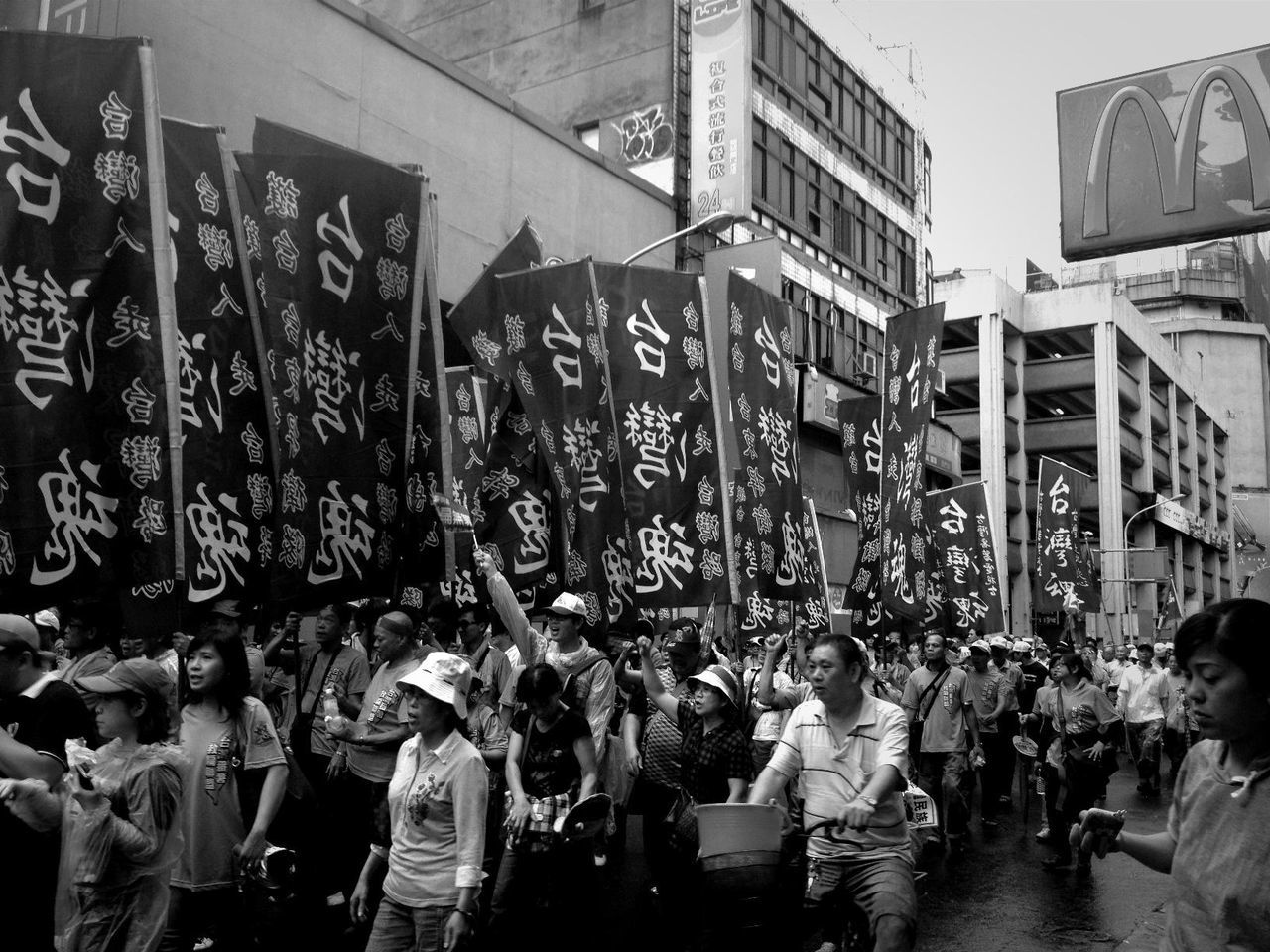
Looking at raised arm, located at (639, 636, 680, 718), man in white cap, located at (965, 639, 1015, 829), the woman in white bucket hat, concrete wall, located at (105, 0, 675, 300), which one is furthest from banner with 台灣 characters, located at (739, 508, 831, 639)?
concrete wall, located at (105, 0, 675, 300)

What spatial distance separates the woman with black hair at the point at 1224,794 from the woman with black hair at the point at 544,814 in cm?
331

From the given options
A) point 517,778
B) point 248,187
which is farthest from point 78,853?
Answer: point 248,187

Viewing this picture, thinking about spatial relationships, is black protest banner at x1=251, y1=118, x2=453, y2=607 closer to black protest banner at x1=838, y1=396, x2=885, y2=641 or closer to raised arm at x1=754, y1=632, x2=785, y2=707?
raised arm at x1=754, y1=632, x2=785, y2=707

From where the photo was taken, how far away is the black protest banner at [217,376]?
7.24 metres

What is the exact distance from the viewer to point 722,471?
1062 centimetres

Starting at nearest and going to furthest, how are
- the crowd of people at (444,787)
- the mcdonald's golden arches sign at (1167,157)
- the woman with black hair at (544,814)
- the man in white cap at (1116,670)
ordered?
the crowd of people at (444,787) → the woman with black hair at (544,814) → the mcdonald's golden arches sign at (1167,157) → the man in white cap at (1116,670)

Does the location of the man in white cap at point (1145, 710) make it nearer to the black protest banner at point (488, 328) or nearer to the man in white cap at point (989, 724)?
the man in white cap at point (989, 724)

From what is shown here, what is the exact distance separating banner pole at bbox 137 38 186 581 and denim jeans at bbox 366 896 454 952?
8.56 ft

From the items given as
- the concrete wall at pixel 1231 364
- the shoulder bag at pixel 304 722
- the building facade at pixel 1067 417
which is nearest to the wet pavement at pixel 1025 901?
the shoulder bag at pixel 304 722

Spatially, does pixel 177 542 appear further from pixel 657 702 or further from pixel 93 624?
pixel 657 702

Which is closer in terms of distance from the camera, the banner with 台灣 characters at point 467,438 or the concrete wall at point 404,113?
the banner with 台灣 characters at point 467,438

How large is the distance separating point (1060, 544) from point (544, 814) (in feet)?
68.3

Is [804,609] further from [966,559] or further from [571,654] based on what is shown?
[966,559]

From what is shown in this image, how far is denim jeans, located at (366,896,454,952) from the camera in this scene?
453 cm
